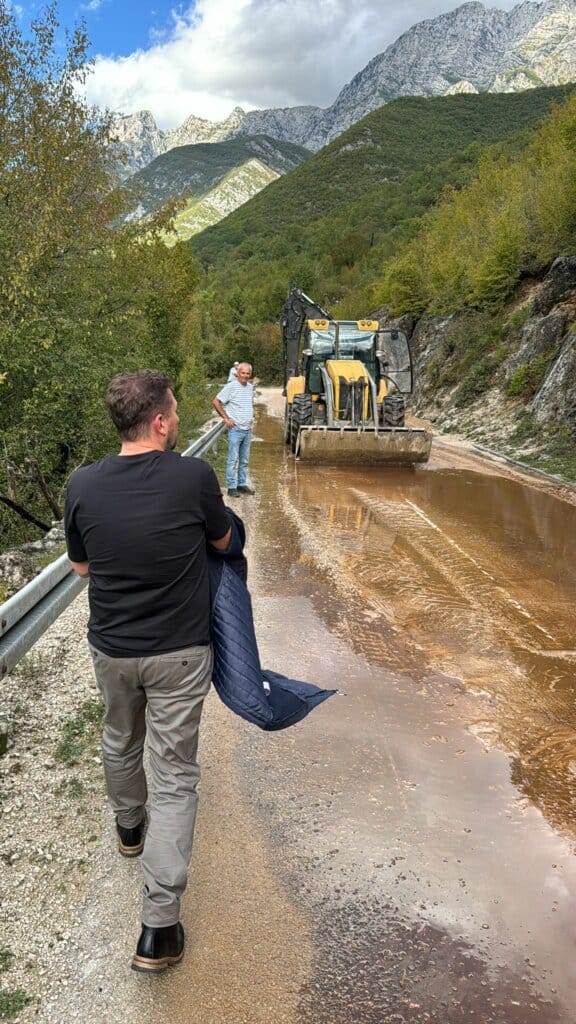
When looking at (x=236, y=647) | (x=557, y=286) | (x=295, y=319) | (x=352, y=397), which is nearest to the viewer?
(x=236, y=647)

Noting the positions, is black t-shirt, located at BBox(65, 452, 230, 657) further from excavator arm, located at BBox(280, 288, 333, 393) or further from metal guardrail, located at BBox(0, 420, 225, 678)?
excavator arm, located at BBox(280, 288, 333, 393)

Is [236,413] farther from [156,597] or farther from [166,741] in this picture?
[166,741]

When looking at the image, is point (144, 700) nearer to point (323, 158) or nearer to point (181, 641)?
point (181, 641)

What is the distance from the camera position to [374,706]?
4.45 m

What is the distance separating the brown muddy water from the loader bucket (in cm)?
583

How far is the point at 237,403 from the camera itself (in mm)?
10820

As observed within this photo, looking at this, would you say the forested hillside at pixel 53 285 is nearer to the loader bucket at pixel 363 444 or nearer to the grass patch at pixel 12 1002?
the loader bucket at pixel 363 444

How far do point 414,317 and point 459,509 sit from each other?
29.7m

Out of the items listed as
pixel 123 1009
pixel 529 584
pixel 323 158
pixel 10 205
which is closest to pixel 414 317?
pixel 10 205

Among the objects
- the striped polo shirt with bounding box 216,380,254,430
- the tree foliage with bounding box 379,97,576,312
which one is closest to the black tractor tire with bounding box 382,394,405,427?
the striped polo shirt with bounding box 216,380,254,430

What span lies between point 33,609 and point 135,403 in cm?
267

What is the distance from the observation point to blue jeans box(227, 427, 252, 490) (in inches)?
A: 425

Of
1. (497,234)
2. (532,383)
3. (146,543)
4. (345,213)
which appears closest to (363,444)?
(532,383)

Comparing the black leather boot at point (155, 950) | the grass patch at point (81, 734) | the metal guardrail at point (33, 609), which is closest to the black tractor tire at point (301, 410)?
the metal guardrail at point (33, 609)
